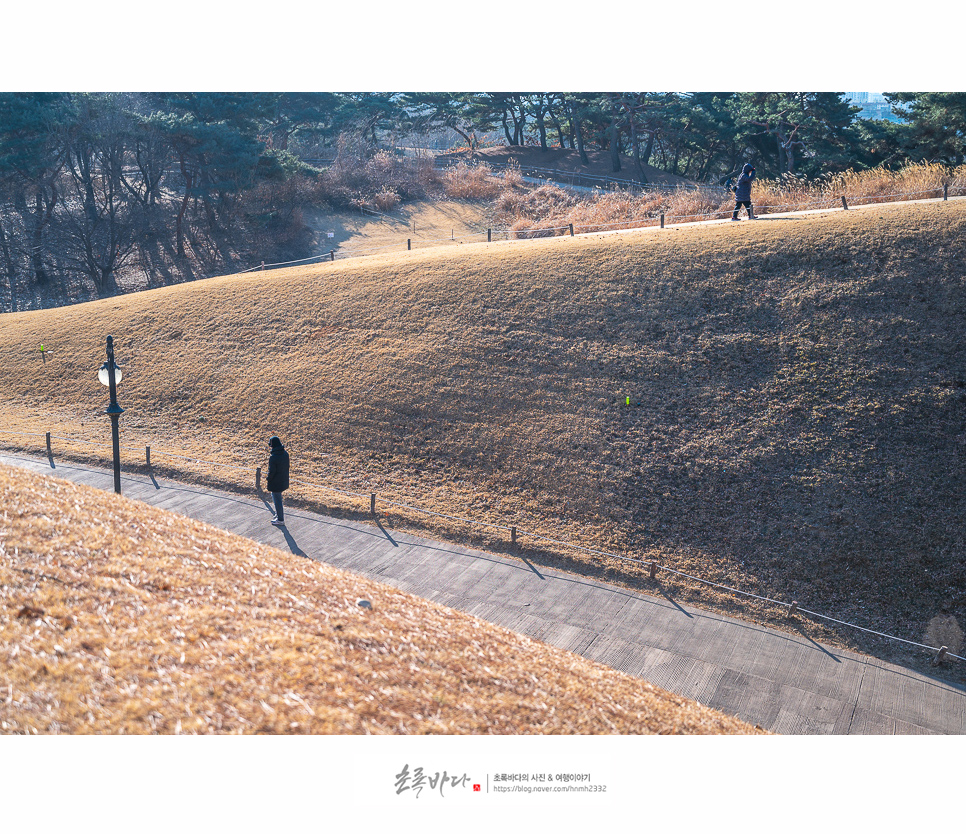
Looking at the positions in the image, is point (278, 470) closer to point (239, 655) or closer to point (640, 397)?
point (239, 655)

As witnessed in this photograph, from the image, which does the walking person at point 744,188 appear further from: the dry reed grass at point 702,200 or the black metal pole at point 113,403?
the black metal pole at point 113,403

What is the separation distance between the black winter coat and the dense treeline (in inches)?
1164

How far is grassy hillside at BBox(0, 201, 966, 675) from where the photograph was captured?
10922 millimetres

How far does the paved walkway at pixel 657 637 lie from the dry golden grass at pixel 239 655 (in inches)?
37.9

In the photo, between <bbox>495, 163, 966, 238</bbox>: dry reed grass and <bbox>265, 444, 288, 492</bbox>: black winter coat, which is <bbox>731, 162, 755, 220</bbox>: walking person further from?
<bbox>265, 444, 288, 492</bbox>: black winter coat

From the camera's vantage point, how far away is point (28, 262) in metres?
36.5

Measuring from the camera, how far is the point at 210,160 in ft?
121

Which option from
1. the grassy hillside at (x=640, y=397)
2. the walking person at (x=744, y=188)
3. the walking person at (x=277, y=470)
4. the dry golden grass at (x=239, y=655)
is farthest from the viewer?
the walking person at (x=744, y=188)

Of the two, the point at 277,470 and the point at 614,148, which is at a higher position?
the point at 614,148

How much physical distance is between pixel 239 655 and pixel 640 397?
34.7ft

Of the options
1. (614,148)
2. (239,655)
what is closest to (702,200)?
(614,148)

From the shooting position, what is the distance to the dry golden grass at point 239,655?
490 cm

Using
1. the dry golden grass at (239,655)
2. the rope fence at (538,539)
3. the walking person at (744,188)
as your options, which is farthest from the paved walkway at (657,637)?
the walking person at (744,188)
